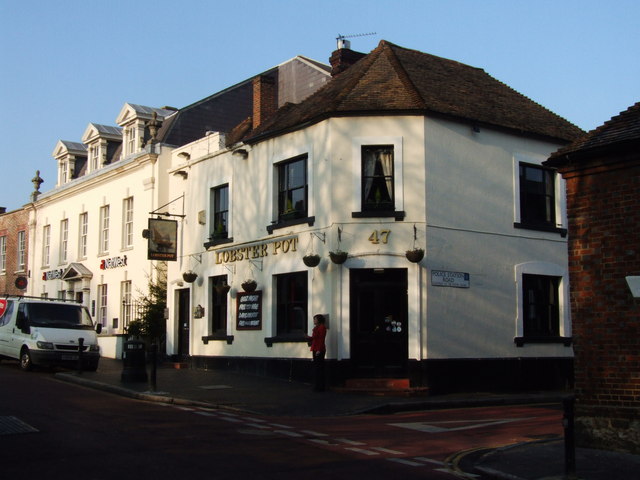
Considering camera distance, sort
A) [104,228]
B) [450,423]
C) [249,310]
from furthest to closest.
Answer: [104,228], [249,310], [450,423]

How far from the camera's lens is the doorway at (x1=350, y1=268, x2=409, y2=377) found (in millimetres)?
19219

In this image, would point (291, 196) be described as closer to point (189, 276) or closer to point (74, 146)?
point (189, 276)

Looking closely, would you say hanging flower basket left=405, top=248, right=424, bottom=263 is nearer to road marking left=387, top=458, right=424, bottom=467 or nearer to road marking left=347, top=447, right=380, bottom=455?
road marking left=347, top=447, right=380, bottom=455

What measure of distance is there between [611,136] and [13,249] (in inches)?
1357

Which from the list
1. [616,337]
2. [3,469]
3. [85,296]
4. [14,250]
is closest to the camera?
[3,469]

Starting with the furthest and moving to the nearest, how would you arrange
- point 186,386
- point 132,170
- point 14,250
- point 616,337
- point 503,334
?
point 14,250 < point 132,170 < point 503,334 < point 186,386 < point 616,337

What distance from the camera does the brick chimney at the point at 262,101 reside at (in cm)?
2480

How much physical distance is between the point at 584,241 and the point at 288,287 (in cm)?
1101

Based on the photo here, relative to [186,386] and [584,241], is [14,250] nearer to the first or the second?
[186,386]

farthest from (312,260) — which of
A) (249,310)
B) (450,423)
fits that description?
(450,423)

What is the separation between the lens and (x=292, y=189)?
2155 centimetres

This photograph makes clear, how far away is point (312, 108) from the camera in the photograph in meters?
21.5

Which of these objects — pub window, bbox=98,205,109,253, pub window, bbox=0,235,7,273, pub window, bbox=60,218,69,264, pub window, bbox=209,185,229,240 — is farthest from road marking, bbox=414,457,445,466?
pub window, bbox=0,235,7,273

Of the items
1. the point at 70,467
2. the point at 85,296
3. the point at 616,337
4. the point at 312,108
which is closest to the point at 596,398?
the point at 616,337
